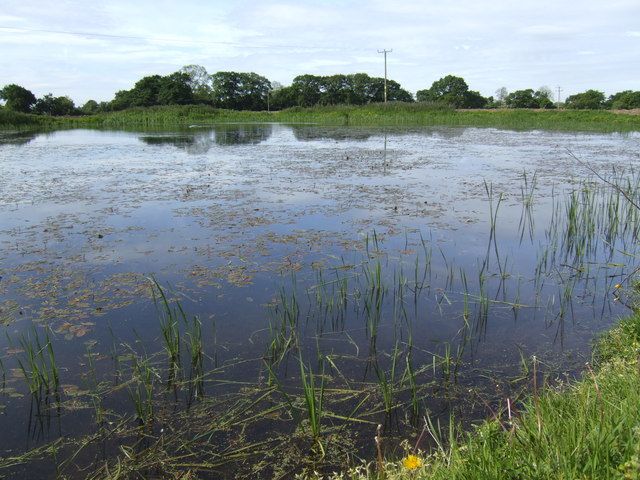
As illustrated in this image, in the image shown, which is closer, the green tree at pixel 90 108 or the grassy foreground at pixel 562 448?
the grassy foreground at pixel 562 448

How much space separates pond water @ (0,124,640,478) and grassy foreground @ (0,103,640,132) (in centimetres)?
2167

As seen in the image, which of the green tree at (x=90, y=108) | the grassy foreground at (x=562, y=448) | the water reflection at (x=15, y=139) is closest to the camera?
the grassy foreground at (x=562, y=448)

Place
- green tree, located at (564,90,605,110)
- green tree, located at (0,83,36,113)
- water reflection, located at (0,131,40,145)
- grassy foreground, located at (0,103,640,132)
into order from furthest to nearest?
green tree, located at (564,90,605,110) → green tree, located at (0,83,36,113) → grassy foreground, located at (0,103,640,132) → water reflection, located at (0,131,40,145)

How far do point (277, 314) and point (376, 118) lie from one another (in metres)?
29.1

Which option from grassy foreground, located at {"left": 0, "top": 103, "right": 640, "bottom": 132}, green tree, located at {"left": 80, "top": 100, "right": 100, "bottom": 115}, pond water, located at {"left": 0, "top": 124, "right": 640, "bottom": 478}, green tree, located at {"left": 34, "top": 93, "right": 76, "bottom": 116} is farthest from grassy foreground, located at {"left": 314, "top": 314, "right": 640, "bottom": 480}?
green tree, located at {"left": 80, "top": 100, "right": 100, "bottom": 115}

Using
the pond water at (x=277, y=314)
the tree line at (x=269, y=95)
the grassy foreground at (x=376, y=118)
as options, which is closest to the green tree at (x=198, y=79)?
the tree line at (x=269, y=95)

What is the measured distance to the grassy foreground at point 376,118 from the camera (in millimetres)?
27891

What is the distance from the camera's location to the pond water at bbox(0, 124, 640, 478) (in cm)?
279

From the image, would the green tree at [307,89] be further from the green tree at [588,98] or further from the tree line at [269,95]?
the green tree at [588,98]

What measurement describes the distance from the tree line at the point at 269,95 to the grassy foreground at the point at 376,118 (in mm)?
8484

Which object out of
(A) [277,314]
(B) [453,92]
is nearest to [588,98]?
(B) [453,92]

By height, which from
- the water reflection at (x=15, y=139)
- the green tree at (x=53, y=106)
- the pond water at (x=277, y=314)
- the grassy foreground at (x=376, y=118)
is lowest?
the pond water at (x=277, y=314)

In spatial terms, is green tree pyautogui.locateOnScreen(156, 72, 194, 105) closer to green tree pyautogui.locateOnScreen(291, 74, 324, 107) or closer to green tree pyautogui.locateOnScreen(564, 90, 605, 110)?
green tree pyautogui.locateOnScreen(291, 74, 324, 107)

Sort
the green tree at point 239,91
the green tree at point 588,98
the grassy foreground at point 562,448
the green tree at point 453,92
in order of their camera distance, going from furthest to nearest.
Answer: the green tree at point 453,92 → the green tree at point 239,91 → the green tree at point 588,98 → the grassy foreground at point 562,448
